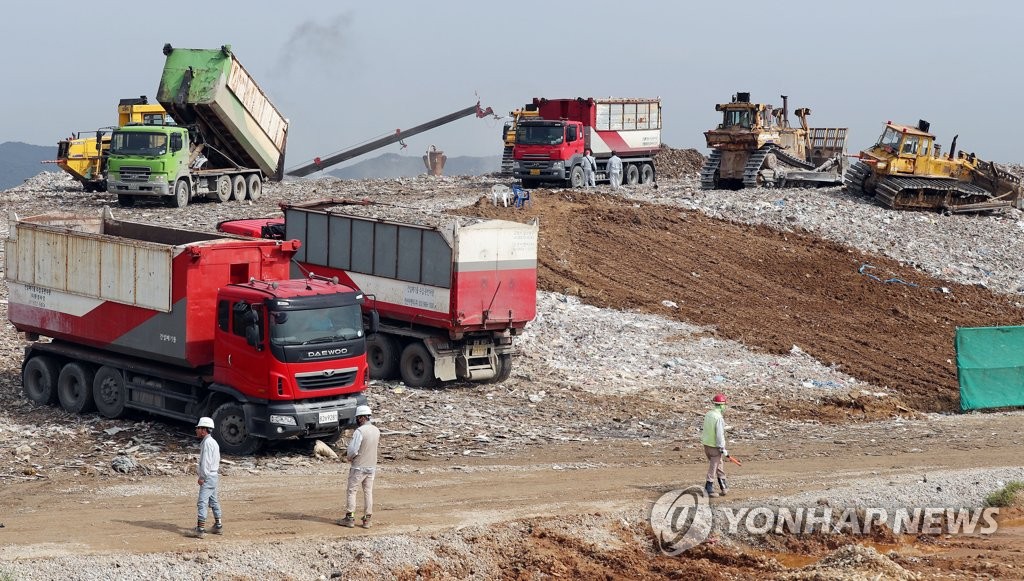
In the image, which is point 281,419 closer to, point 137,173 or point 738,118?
point 137,173

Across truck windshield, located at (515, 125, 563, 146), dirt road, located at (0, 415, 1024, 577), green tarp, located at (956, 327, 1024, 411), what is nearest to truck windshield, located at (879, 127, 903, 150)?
truck windshield, located at (515, 125, 563, 146)

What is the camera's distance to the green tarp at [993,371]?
2014 cm

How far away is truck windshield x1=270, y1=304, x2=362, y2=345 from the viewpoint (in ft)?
48.4

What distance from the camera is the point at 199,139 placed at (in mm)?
34500

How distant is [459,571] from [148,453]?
5.53 meters

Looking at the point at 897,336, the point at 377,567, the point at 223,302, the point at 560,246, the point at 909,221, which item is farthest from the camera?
the point at 909,221

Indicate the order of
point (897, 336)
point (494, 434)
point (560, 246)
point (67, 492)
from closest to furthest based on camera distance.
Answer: point (67, 492), point (494, 434), point (897, 336), point (560, 246)

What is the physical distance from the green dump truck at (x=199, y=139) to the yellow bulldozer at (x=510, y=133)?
11.1m

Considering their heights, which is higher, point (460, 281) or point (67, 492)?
point (460, 281)

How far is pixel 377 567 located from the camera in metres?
A: 11.6

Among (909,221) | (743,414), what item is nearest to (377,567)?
(743,414)

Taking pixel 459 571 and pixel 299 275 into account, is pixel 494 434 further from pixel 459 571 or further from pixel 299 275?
pixel 459 571

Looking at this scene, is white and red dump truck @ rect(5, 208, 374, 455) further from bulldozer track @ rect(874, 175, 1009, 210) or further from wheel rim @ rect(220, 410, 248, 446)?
bulldozer track @ rect(874, 175, 1009, 210)

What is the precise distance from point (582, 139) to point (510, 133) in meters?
8.61
